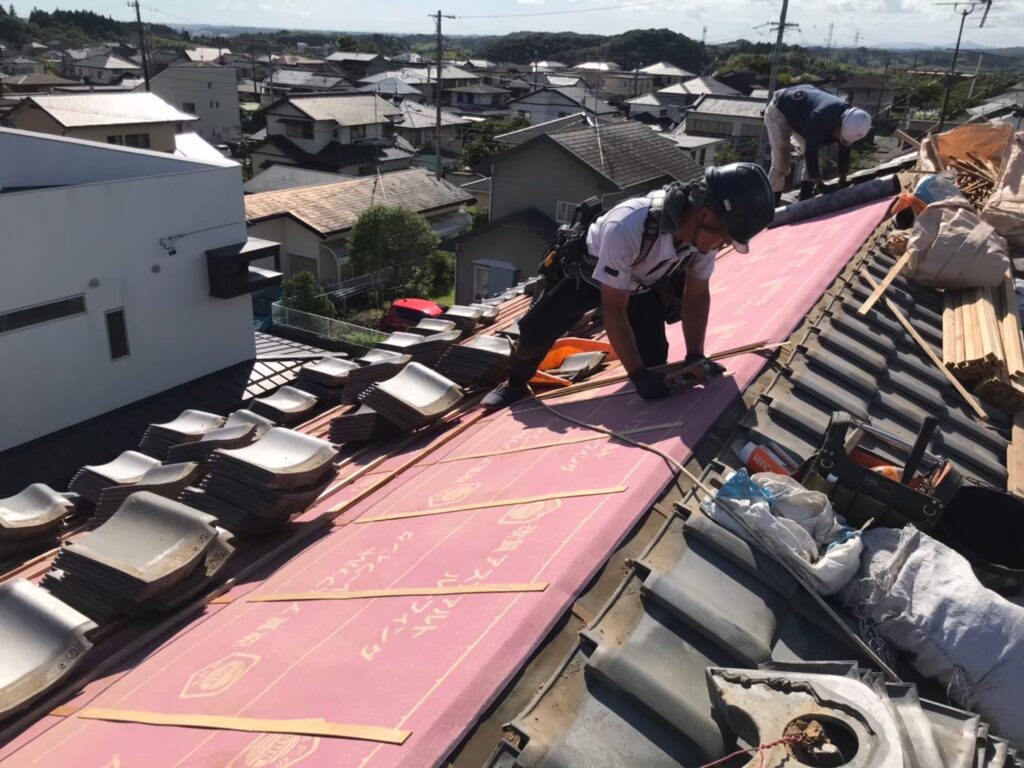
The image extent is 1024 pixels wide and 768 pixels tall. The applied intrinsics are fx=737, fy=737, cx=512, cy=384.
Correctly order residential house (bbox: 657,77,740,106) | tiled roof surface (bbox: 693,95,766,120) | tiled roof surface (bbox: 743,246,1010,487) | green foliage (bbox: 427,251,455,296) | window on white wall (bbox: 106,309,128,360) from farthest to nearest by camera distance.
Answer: residential house (bbox: 657,77,740,106) < tiled roof surface (bbox: 693,95,766,120) < green foliage (bbox: 427,251,455,296) < window on white wall (bbox: 106,309,128,360) < tiled roof surface (bbox: 743,246,1010,487)

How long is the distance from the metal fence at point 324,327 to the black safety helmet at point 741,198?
17.5 m

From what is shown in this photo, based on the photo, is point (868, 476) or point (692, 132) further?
point (692, 132)

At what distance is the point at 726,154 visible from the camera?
44500 mm

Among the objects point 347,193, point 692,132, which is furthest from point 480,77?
point 347,193

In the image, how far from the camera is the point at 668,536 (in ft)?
10.7

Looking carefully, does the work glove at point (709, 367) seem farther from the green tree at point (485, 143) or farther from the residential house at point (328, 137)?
the residential house at point (328, 137)

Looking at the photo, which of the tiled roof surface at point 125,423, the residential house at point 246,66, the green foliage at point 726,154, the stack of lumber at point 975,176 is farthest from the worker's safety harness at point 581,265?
the residential house at point 246,66

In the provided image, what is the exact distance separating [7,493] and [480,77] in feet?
274

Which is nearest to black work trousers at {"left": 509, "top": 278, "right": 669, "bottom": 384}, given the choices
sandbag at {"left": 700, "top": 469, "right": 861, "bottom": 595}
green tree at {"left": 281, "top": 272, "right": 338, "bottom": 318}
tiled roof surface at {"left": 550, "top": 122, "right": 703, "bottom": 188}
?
sandbag at {"left": 700, "top": 469, "right": 861, "bottom": 595}

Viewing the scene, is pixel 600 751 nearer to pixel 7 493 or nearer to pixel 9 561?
pixel 9 561

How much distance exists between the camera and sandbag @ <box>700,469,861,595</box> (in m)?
2.95

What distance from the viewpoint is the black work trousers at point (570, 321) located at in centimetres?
563

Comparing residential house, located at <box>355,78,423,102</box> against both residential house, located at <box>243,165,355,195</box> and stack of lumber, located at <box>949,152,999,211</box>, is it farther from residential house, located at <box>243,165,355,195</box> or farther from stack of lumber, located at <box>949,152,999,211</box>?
stack of lumber, located at <box>949,152,999,211</box>

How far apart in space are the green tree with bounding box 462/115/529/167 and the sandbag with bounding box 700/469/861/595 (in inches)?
1664
